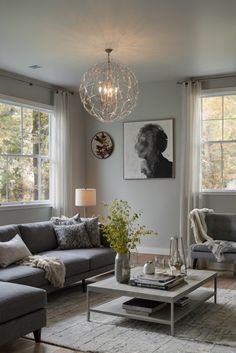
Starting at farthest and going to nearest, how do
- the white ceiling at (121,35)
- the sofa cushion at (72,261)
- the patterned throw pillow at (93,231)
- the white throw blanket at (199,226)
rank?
the white throw blanket at (199,226) → the patterned throw pillow at (93,231) → the sofa cushion at (72,261) → the white ceiling at (121,35)

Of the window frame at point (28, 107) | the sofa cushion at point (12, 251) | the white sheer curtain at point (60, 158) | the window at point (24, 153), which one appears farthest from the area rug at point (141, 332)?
the white sheer curtain at point (60, 158)

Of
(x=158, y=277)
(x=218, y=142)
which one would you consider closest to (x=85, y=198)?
(x=218, y=142)

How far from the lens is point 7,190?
679 cm

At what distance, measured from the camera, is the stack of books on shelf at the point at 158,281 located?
368 cm

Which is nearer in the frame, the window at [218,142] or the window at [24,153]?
the window at [24,153]

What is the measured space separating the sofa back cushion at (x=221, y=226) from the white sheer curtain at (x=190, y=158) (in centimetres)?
67

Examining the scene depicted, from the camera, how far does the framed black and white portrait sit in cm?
742

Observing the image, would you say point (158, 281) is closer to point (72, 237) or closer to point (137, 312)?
point (137, 312)

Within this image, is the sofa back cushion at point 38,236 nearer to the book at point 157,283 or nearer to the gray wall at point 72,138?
the gray wall at point 72,138

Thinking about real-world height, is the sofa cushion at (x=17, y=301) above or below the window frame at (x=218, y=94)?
below

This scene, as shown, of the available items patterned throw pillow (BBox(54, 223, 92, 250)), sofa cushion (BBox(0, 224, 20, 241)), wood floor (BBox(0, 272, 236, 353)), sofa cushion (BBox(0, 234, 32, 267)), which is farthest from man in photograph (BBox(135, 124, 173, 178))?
wood floor (BBox(0, 272, 236, 353))

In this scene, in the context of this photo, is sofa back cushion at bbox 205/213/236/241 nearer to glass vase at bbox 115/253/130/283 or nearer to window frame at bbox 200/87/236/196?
window frame at bbox 200/87/236/196

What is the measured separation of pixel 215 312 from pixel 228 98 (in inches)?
156

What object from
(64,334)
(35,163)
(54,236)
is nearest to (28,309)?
(64,334)
